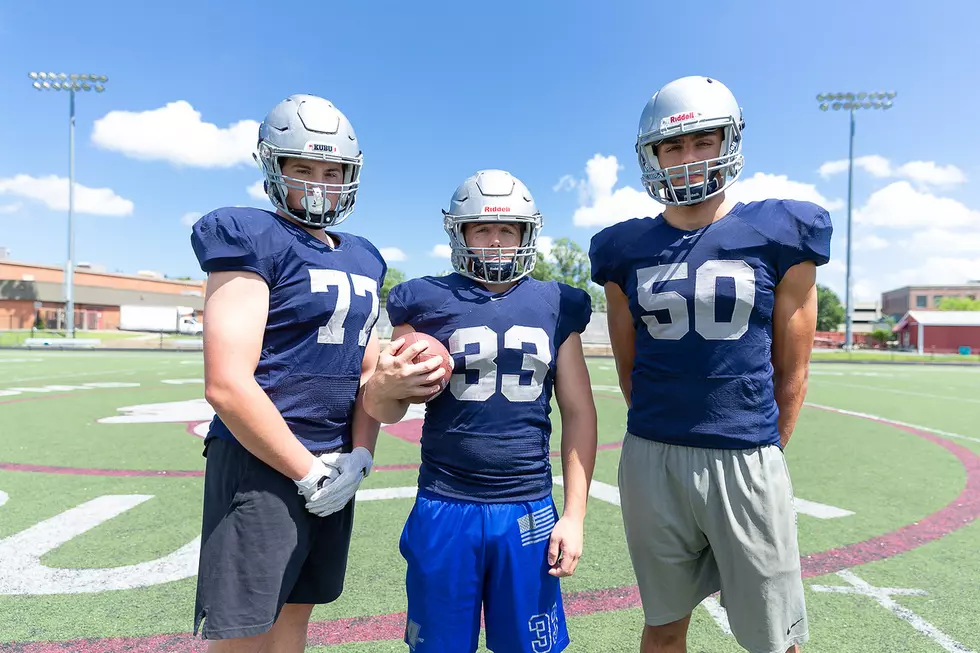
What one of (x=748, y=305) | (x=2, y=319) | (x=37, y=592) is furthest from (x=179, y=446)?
(x=2, y=319)

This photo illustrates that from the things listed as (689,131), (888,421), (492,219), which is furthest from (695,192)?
(888,421)

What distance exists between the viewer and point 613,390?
1184 cm

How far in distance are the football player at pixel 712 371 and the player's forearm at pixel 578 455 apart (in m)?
0.18

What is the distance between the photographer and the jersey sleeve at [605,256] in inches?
83.0

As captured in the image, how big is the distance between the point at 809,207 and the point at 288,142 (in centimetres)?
178

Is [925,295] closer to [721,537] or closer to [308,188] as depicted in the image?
[721,537]

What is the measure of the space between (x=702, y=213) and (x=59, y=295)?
199 ft

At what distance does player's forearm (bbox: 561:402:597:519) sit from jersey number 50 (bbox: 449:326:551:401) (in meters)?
0.18

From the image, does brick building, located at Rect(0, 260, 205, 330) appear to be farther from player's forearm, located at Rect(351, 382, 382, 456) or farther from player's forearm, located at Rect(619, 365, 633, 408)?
player's forearm, located at Rect(619, 365, 633, 408)

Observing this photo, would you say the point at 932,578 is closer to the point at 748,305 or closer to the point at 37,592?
the point at 748,305

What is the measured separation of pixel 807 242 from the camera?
1931mm

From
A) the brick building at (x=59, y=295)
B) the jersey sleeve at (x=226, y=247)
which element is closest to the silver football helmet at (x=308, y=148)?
the jersey sleeve at (x=226, y=247)

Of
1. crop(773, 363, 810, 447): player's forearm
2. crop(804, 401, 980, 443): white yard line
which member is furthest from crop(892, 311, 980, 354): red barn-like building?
crop(773, 363, 810, 447): player's forearm

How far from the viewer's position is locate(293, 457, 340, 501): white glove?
1778 millimetres
